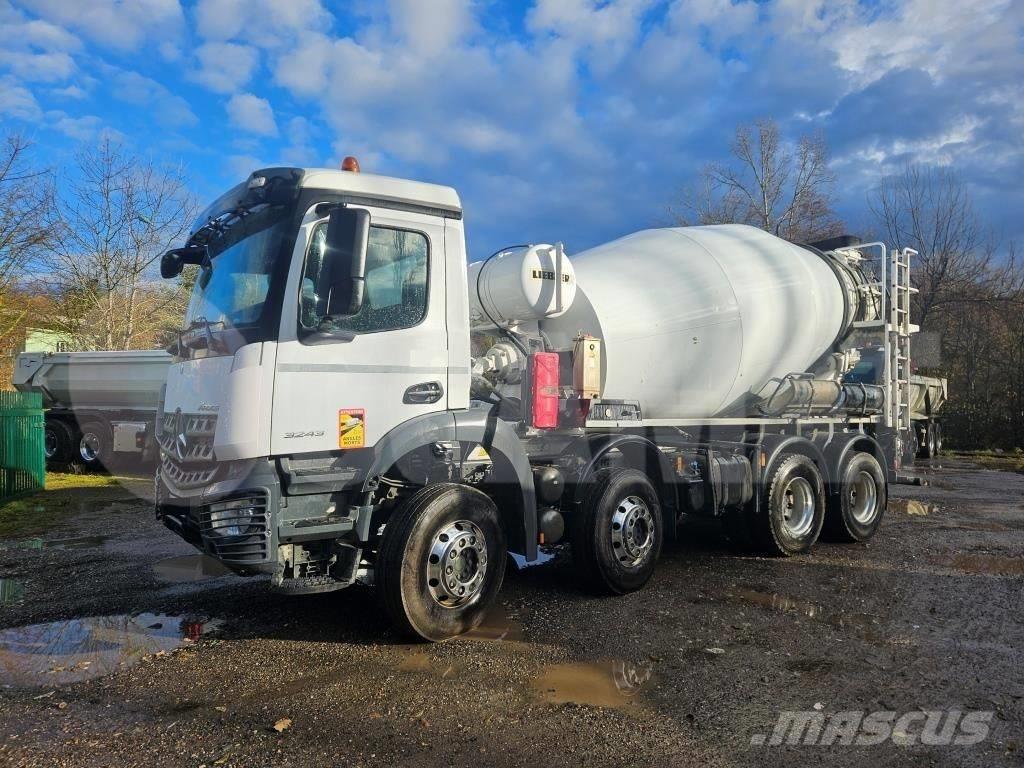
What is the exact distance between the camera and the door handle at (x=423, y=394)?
4910mm

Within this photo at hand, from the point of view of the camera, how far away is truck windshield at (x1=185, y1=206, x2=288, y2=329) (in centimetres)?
457

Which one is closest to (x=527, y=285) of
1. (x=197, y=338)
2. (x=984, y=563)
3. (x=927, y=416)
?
(x=197, y=338)

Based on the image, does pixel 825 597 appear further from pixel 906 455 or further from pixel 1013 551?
pixel 906 455

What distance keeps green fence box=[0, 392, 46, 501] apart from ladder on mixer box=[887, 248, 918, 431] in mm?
13080

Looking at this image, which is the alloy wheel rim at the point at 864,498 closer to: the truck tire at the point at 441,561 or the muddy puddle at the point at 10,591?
the truck tire at the point at 441,561

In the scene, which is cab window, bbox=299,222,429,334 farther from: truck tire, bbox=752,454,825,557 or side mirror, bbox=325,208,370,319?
truck tire, bbox=752,454,825,557

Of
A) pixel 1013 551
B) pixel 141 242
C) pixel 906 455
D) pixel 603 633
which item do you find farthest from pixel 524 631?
pixel 141 242

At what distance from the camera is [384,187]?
494 cm

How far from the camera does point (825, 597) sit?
20.1 feet

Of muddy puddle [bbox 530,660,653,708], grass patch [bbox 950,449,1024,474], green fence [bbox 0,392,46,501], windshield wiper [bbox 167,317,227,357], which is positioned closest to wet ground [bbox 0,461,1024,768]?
muddy puddle [bbox 530,660,653,708]

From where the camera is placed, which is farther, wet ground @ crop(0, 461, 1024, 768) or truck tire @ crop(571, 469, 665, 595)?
truck tire @ crop(571, 469, 665, 595)

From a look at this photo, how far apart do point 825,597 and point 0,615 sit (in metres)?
6.66

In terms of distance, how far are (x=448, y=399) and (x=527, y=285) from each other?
4.79ft

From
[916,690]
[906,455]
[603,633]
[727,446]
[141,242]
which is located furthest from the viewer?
[141,242]
